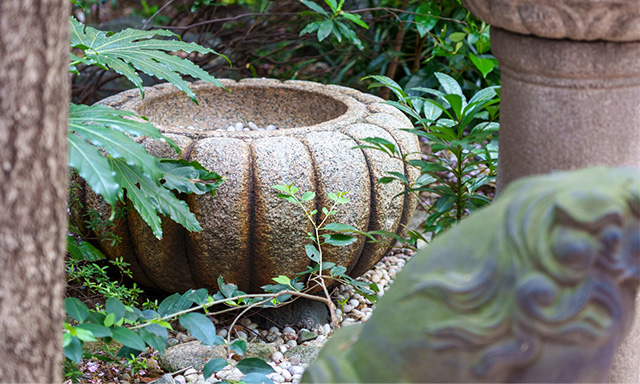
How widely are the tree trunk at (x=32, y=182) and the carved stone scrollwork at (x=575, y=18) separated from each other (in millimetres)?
694

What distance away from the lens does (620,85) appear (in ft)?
3.72

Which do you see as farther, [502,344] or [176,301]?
[176,301]

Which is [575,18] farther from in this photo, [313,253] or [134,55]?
[134,55]

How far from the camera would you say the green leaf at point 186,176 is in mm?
1727

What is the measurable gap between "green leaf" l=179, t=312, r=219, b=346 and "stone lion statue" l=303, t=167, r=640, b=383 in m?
0.58

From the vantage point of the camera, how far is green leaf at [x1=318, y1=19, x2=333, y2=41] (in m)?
2.70

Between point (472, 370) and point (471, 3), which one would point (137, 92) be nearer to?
point (471, 3)

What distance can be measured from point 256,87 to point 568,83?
177 cm

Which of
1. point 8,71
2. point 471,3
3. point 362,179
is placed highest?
point 471,3

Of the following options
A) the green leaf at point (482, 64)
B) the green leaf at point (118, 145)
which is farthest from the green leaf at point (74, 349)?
the green leaf at point (482, 64)

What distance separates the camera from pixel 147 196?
1628mm

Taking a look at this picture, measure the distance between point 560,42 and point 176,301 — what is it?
0.96 metres

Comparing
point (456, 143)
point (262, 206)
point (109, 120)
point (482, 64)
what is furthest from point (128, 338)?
point (482, 64)

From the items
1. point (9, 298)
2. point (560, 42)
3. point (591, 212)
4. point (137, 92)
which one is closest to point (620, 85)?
point (560, 42)
